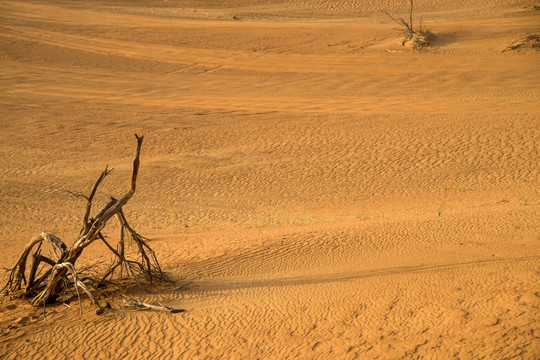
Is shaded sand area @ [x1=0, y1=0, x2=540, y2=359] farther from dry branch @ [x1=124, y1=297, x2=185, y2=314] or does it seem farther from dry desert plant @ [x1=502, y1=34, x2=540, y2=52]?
dry desert plant @ [x1=502, y1=34, x2=540, y2=52]

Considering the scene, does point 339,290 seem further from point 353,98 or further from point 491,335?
point 353,98

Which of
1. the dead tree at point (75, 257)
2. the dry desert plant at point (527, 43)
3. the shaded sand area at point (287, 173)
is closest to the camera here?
the shaded sand area at point (287, 173)

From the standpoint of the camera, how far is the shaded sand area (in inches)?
209

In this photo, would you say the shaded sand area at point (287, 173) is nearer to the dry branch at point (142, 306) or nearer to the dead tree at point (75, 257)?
the dry branch at point (142, 306)

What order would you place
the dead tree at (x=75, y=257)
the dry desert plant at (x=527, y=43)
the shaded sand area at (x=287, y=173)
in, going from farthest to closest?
the dry desert plant at (x=527, y=43) → the dead tree at (x=75, y=257) → the shaded sand area at (x=287, y=173)

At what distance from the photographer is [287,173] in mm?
13359

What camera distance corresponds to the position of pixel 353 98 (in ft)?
61.5

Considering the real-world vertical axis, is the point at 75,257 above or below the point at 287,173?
above

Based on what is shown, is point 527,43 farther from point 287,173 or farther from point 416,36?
point 287,173

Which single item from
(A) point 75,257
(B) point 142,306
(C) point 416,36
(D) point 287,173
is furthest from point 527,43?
(A) point 75,257

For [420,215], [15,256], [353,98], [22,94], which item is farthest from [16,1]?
[420,215]

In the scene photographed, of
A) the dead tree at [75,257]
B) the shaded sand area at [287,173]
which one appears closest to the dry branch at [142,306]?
the shaded sand area at [287,173]

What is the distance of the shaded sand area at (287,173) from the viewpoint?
532cm

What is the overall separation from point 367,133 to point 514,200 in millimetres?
5619
